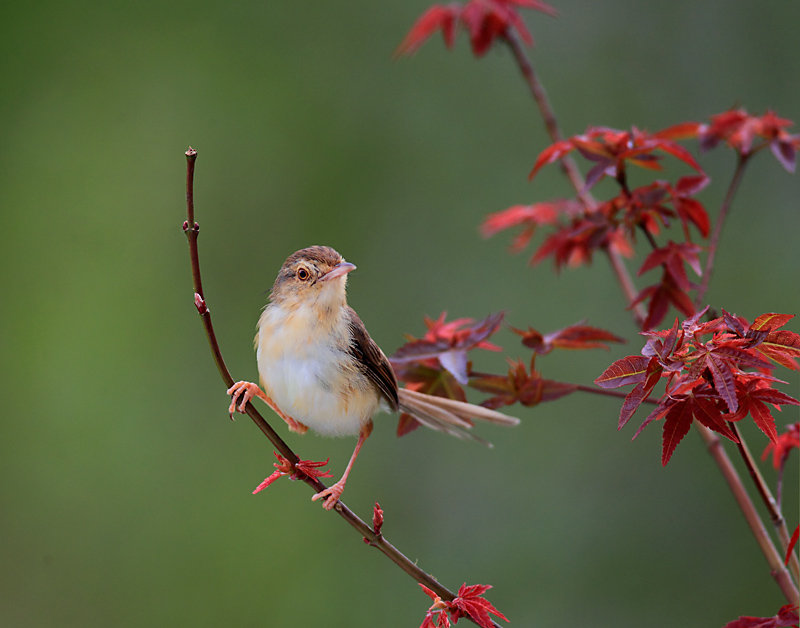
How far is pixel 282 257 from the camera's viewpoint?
421 centimetres

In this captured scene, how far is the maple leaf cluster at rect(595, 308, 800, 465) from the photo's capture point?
1.17 m

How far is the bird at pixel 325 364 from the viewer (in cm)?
177

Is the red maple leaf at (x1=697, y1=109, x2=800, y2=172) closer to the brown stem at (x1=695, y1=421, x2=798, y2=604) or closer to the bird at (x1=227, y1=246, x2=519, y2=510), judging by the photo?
the brown stem at (x1=695, y1=421, x2=798, y2=604)

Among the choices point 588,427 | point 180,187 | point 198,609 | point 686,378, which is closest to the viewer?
point 686,378

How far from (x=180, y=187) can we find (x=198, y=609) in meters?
2.30

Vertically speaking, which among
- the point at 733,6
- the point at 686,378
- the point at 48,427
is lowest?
the point at 686,378

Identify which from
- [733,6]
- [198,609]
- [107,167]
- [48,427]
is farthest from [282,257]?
[733,6]

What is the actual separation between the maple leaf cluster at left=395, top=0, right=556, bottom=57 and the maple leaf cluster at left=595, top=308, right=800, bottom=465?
128 cm

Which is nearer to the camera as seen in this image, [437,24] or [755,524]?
[755,524]

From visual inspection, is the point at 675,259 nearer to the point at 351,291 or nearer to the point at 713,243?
the point at 713,243

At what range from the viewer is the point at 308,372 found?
1765 mm

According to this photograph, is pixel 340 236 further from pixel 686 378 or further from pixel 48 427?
pixel 686 378

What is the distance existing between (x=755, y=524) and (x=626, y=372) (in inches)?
22.5

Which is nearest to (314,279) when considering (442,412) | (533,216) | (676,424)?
(442,412)
